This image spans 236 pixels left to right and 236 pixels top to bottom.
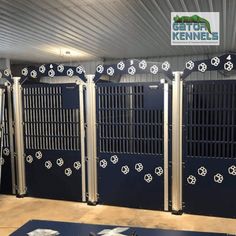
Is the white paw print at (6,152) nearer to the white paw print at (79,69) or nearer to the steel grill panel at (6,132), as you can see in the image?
the steel grill panel at (6,132)

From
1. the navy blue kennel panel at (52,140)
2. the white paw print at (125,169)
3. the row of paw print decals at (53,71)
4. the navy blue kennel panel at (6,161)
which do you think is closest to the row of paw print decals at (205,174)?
the white paw print at (125,169)

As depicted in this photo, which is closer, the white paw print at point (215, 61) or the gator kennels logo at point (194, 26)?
the white paw print at point (215, 61)

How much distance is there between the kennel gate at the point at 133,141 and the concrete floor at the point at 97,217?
229mm

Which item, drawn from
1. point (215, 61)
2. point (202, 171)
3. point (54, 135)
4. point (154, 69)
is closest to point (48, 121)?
point (54, 135)

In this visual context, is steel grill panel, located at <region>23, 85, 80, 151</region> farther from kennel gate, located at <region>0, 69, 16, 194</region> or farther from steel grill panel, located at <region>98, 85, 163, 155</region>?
steel grill panel, located at <region>98, 85, 163, 155</region>

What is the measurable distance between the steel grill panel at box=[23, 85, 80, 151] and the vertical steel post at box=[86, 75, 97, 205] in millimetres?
219

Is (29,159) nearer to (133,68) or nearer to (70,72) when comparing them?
(70,72)

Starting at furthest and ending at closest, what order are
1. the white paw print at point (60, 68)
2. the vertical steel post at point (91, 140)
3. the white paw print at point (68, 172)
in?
1. the white paw print at point (68, 172)
2. the white paw print at point (60, 68)
3. the vertical steel post at point (91, 140)

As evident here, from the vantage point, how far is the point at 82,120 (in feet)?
15.3

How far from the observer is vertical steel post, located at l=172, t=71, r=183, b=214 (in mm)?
4199

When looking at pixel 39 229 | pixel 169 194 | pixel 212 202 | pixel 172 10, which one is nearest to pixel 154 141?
pixel 169 194

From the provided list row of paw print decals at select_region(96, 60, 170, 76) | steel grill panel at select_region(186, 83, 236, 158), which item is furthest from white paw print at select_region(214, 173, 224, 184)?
row of paw print decals at select_region(96, 60, 170, 76)

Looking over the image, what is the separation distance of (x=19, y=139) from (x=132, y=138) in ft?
6.43

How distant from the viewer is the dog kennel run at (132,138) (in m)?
4.08
